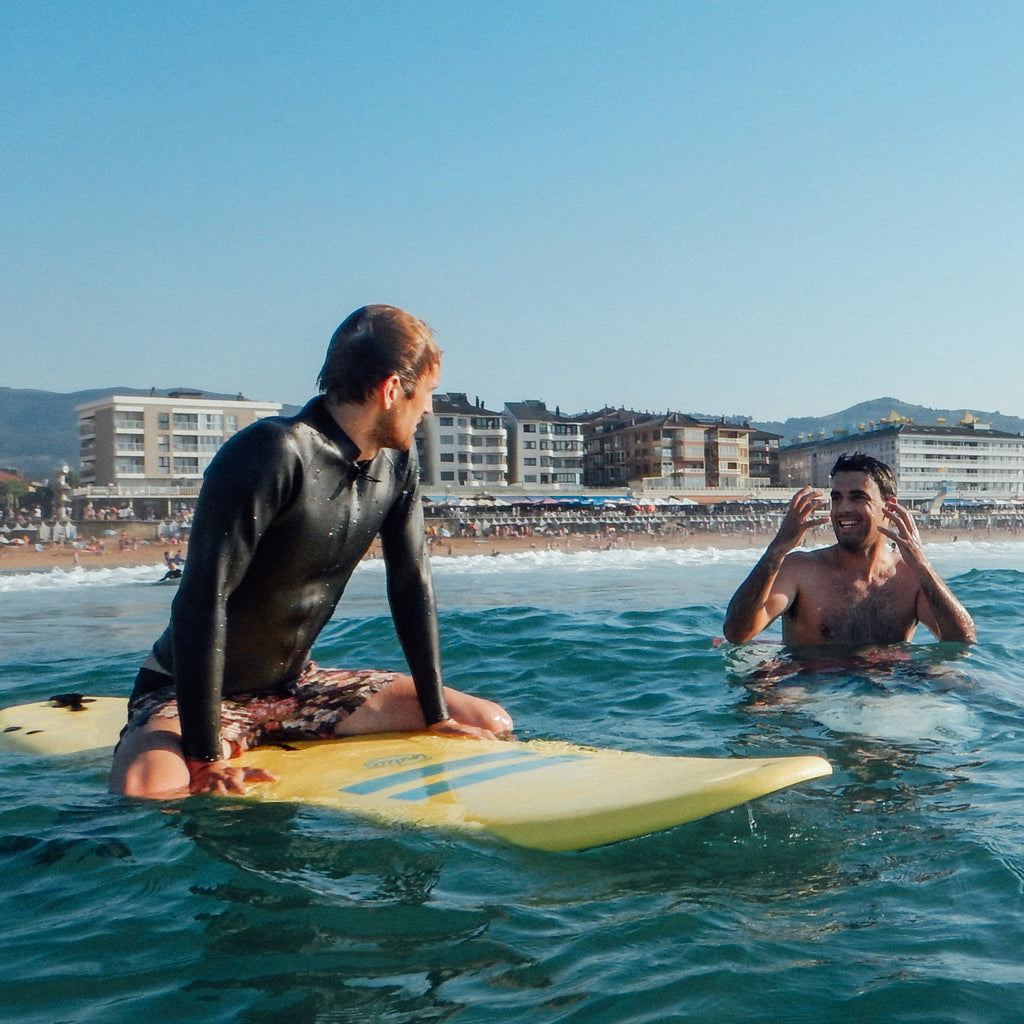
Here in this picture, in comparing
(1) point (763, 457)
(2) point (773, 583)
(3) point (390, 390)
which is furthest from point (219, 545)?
(1) point (763, 457)

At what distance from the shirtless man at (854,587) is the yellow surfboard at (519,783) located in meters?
2.25

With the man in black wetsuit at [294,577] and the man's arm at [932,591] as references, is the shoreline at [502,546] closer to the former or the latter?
the man's arm at [932,591]

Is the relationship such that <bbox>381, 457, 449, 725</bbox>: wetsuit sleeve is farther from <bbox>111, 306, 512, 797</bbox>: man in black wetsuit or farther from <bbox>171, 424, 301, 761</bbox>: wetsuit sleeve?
<bbox>171, 424, 301, 761</bbox>: wetsuit sleeve

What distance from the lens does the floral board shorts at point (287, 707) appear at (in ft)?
10.9

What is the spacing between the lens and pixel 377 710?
12.0 ft

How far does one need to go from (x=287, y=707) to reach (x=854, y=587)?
3.30 metres

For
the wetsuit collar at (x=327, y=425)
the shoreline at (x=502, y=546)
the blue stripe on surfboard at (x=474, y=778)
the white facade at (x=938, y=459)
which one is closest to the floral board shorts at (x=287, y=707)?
the blue stripe on surfboard at (x=474, y=778)

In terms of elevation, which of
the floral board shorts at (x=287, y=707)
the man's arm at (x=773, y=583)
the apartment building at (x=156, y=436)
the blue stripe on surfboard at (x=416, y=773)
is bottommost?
the blue stripe on surfboard at (x=416, y=773)

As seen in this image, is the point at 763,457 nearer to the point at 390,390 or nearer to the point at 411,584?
the point at 411,584

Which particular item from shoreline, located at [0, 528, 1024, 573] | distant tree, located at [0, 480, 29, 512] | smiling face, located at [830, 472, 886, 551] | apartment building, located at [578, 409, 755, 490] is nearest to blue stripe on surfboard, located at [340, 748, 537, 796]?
smiling face, located at [830, 472, 886, 551]

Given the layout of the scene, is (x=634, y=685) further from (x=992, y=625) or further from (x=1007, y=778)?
(x=992, y=625)

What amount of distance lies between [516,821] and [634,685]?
312 centimetres

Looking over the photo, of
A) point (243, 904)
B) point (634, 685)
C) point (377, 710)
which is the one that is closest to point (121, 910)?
point (243, 904)

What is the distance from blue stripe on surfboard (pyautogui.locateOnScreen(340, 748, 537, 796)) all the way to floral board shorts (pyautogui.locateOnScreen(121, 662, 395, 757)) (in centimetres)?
48
